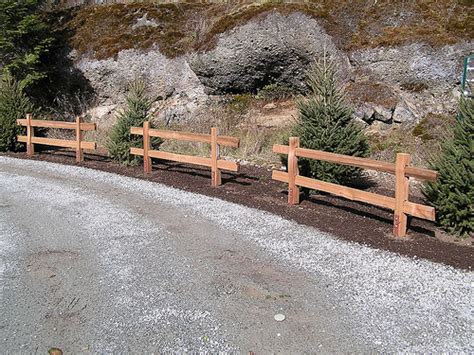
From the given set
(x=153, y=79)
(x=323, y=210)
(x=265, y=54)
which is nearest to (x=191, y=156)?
(x=323, y=210)

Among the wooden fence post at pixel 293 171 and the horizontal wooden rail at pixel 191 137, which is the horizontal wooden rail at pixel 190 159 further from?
the wooden fence post at pixel 293 171

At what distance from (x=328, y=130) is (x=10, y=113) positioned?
10.2 metres

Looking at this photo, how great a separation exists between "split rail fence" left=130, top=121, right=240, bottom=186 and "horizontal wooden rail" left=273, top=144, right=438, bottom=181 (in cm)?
133

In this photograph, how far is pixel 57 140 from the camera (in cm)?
1310

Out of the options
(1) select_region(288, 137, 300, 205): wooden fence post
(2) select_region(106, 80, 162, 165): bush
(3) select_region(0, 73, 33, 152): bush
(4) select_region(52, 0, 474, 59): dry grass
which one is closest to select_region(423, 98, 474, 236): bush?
(1) select_region(288, 137, 300, 205): wooden fence post

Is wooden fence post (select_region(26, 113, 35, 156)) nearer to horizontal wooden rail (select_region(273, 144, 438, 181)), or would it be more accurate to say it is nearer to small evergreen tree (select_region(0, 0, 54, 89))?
small evergreen tree (select_region(0, 0, 54, 89))

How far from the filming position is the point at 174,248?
6.14m

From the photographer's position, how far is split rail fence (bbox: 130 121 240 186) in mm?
9141

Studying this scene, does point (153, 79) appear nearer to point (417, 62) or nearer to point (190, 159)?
point (190, 159)

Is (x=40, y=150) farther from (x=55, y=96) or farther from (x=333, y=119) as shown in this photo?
(x=333, y=119)

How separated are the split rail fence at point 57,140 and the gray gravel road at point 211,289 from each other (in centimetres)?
494

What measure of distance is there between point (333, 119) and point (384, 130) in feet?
16.4

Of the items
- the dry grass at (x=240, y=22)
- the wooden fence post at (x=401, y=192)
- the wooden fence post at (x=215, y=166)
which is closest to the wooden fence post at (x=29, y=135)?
the dry grass at (x=240, y=22)

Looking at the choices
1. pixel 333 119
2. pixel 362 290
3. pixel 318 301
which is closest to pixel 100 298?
pixel 318 301
